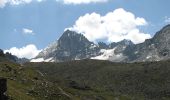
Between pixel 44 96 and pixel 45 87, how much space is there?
33.3 ft

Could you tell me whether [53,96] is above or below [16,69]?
below

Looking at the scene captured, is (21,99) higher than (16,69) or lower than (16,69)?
lower

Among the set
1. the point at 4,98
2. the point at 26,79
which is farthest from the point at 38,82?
the point at 4,98

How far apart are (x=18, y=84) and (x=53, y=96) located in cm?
1085

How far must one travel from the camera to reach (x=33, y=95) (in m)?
108

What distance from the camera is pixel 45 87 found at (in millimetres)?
120750

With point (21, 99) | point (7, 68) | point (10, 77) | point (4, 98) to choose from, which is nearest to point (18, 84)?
point (10, 77)

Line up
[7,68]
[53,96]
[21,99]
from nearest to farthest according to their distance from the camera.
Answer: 1. [21,99]
2. [53,96]
3. [7,68]

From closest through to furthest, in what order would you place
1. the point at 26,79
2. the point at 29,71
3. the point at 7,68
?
the point at 26,79 → the point at 7,68 → the point at 29,71

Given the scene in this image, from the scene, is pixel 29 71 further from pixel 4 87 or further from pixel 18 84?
pixel 4 87

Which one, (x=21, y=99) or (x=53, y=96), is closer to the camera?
(x=21, y=99)

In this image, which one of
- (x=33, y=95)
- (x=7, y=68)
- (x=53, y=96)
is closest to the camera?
(x=33, y=95)

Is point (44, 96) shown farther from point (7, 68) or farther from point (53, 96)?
point (7, 68)

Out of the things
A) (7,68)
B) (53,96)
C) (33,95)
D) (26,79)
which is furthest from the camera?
(7,68)
